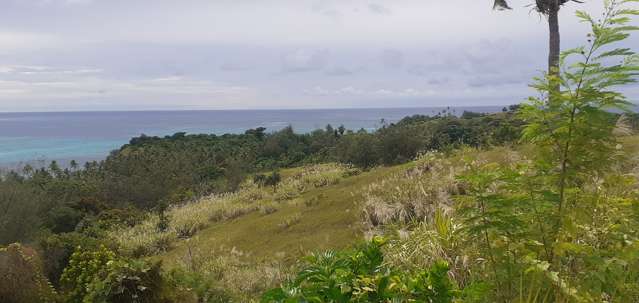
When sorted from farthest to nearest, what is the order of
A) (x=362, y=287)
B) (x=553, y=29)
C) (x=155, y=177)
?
(x=155, y=177) < (x=553, y=29) < (x=362, y=287)

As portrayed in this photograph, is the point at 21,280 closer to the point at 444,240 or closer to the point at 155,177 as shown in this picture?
the point at 444,240

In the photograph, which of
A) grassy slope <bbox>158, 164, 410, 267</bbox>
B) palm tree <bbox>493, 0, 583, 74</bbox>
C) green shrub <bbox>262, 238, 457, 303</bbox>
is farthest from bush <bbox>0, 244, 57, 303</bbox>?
palm tree <bbox>493, 0, 583, 74</bbox>

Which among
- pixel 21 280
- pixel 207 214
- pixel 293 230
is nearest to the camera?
pixel 21 280

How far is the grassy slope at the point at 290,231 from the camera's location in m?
9.60

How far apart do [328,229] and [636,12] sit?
7.92 meters

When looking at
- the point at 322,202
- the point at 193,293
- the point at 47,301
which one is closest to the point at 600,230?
the point at 193,293

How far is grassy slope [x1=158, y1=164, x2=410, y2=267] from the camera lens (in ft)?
31.5

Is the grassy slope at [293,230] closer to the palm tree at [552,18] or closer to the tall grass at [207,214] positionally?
the tall grass at [207,214]

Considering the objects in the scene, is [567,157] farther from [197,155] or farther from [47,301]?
[197,155]

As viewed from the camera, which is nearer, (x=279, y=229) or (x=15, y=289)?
(x=15, y=289)

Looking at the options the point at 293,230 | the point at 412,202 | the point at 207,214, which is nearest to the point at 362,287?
the point at 412,202

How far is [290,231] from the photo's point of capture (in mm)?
11875

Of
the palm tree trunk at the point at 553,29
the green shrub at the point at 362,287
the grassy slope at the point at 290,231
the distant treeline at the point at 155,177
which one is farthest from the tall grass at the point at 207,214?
the green shrub at the point at 362,287

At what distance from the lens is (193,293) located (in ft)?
21.6
